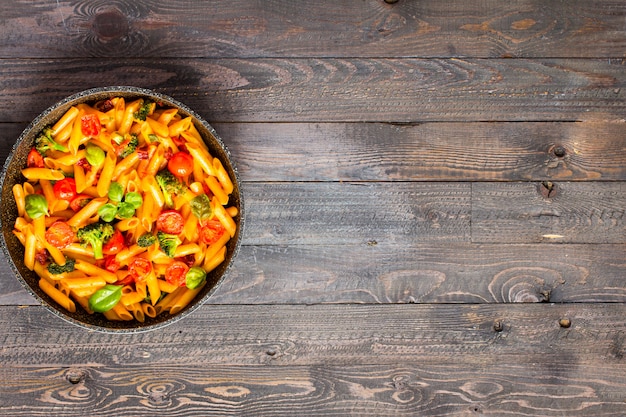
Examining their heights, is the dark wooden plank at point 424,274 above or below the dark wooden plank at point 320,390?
above

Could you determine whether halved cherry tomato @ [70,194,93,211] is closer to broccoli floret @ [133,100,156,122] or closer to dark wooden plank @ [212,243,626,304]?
broccoli floret @ [133,100,156,122]

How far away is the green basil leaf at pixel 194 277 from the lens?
127 centimetres

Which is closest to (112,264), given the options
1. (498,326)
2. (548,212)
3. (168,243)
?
(168,243)

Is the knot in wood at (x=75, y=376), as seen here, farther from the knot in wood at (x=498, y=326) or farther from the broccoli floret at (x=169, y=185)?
the knot in wood at (x=498, y=326)

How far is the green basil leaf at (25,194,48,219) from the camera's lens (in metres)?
1.23

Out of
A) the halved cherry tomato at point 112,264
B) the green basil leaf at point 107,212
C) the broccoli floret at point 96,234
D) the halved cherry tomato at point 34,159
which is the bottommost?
the halved cherry tomato at point 112,264

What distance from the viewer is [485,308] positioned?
1.51 m

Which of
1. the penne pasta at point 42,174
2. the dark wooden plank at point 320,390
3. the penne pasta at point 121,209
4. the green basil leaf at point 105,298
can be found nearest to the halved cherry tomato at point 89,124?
the penne pasta at point 121,209

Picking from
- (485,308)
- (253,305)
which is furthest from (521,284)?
(253,305)

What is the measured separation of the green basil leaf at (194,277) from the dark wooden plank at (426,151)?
0.30 m

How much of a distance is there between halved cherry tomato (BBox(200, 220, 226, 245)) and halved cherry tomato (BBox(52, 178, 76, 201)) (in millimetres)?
287

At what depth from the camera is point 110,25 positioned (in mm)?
1440

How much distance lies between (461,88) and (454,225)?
1.15ft

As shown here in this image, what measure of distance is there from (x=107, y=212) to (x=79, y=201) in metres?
0.08
